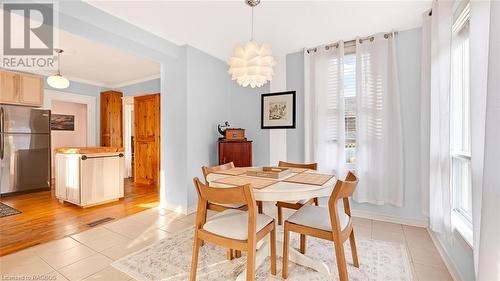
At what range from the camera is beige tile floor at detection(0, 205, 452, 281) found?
1.74 m

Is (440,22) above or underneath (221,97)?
above

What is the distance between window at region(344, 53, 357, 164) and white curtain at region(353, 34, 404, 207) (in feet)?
0.37

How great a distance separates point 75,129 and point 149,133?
10.1 ft

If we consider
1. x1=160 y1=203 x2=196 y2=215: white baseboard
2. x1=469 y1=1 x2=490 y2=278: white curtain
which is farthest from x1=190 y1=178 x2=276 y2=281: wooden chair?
x1=160 y1=203 x2=196 y2=215: white baseboard

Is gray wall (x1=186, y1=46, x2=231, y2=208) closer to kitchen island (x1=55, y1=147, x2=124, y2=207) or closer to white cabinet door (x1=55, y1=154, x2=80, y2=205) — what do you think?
kitchen island (x1=55, y1=147, x2=124, y2=207)

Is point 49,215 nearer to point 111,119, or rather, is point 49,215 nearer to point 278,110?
point 111,119

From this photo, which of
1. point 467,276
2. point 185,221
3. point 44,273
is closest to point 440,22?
point 467,276

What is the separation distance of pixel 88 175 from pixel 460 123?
15.1ft

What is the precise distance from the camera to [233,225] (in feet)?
4.97

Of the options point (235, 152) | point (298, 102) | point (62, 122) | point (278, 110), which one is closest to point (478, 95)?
point (298, 102)

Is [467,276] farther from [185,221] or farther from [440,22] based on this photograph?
[185,221]

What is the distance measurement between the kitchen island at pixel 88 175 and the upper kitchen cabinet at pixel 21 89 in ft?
5.07

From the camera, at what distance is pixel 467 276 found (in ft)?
5.03

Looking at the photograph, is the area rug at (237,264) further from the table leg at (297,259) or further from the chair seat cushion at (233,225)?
the chair seat cushion at (233,225)
